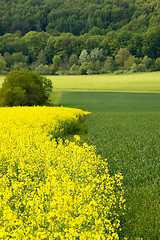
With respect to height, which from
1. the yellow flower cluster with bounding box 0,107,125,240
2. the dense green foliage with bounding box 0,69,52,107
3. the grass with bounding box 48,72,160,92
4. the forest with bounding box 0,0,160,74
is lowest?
the forest with bounding box 0,0,160,74

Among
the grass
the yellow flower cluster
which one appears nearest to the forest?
the grass

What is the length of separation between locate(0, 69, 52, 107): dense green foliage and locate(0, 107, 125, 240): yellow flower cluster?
21293mm

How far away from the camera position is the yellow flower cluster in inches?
177

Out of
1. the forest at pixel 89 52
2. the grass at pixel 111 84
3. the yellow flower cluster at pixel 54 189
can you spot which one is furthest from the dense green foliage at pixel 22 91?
the forest at pixel 89 52

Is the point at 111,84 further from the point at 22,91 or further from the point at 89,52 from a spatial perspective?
the point at 89,52

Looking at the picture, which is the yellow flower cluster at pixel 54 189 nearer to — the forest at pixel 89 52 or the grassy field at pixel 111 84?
the grassy field at pixel 111 84

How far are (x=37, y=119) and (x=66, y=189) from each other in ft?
43.2

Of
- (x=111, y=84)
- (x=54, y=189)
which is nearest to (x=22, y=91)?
(x=111, y=84)

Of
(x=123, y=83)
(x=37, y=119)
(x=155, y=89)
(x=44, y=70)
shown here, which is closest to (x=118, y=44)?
(x=44, y=70)

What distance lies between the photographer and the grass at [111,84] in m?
65.4

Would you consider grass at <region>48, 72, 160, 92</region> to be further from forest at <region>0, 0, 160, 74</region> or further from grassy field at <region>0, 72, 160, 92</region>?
forest at <region>0, 0, 160, 74</region>

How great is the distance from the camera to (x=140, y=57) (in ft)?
358

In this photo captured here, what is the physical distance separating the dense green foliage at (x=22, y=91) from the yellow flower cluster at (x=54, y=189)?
21293 mm

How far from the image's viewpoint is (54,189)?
5492 millimetres
